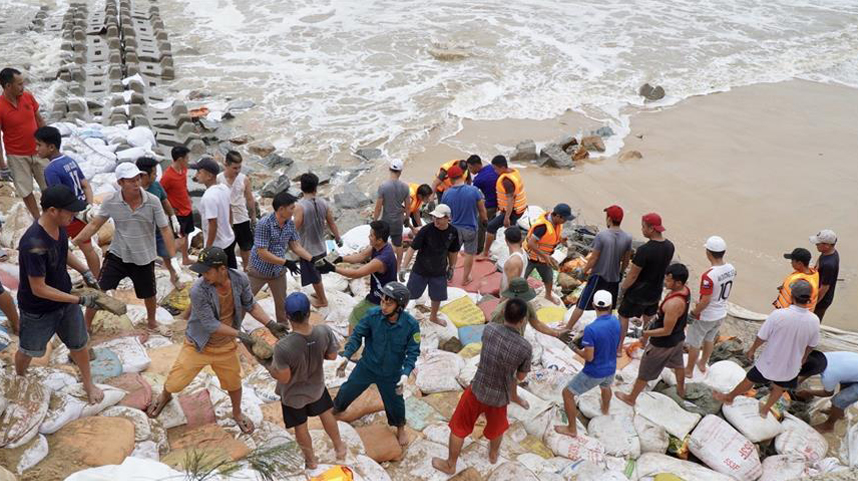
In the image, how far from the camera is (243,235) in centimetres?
664

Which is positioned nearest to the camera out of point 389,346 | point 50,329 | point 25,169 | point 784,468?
point 50,329

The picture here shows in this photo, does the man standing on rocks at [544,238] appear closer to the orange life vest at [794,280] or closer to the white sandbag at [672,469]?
the orange life vest at [794,280]

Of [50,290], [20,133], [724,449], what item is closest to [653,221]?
[724,449]

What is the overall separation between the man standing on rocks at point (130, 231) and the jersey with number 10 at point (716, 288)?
→ 4374mm

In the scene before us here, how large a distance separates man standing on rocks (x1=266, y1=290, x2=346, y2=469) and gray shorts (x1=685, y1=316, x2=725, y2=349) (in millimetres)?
3229

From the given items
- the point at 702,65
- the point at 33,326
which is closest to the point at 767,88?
the point at 702,65

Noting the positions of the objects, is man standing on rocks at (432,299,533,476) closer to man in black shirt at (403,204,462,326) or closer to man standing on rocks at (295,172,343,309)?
man in black shirt at (403,204,462,326)

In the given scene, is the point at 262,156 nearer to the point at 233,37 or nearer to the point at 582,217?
the point at 582,217

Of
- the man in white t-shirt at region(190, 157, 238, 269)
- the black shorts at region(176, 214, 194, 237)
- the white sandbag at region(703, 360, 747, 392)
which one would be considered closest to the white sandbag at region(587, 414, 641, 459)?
the white sandbag at region(703, 360, 747, 392)

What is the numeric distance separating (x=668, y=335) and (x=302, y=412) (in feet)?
9.34

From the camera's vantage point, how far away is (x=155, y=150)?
9891mm

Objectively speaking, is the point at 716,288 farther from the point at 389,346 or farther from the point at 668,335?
the point at 389,346

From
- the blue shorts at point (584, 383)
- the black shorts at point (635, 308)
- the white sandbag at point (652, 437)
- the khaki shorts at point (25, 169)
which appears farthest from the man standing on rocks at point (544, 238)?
the khaki shorts at point (25, 169)

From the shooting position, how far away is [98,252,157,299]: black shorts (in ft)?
16.5
